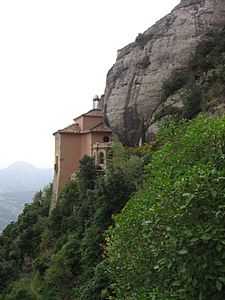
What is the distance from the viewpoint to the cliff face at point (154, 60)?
31641 millimetres

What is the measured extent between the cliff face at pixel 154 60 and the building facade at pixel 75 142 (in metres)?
1.46

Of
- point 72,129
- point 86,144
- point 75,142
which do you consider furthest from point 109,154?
point 72,129

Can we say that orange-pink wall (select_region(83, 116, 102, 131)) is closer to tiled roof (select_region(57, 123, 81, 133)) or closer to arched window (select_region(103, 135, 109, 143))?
tiled roof (select_region(57, 123, 81, 133))

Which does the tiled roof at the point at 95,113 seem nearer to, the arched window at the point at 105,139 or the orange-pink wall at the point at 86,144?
the orange-pink wall at the point at 86,144

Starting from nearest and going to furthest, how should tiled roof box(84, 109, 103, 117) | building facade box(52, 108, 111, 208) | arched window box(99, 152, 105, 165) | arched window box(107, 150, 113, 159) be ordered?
1. arched window box(107, 150, 113, 159)
2. arched window box(99, 152, 105, 165)
3. building facade box(52, 108, 111, 208)
4. tiled roof box(84, 109, 103, 117)

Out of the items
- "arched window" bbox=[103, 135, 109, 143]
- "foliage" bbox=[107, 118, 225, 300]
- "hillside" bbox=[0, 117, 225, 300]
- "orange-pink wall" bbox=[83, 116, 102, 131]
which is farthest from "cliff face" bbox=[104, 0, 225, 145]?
"foliage" bbox=[107, 118, 225, 300]

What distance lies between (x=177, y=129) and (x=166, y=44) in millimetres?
24188

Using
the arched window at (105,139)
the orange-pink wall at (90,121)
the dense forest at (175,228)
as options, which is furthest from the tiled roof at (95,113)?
the dense forest at (175,228)

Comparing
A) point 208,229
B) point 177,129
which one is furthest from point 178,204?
point 177,129

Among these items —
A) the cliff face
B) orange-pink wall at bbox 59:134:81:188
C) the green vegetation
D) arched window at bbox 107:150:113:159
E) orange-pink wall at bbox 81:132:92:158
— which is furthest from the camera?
orange-pink wall at bbox 59:134:81:188

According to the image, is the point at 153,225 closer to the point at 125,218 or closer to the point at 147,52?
the point at 125,218

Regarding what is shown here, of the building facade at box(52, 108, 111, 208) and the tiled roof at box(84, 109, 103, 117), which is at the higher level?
the tiled roof at box(84, 109, 103, 117)

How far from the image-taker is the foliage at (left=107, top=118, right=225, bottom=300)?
5891 millimetres

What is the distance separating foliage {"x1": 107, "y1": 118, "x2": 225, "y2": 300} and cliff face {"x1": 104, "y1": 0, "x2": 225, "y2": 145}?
21951mm
